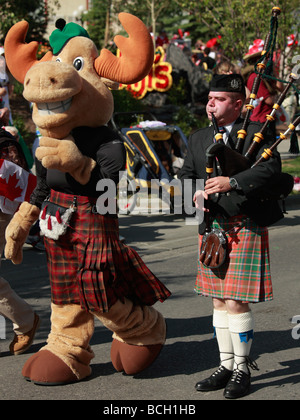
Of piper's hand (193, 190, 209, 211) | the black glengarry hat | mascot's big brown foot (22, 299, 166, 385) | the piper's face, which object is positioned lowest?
mascot's big brown foot (22, 299, 166, 385)

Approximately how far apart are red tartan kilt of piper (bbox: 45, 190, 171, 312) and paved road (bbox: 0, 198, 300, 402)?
1.74 feet

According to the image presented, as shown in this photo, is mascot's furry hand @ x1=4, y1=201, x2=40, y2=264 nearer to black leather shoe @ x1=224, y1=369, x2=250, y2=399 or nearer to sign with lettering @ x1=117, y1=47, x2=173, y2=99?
black leather shoe @ x1=224, y1=369, x2=250, y2=399

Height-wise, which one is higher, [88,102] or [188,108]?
[88,102]

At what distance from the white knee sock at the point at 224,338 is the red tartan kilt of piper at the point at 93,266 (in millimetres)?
441

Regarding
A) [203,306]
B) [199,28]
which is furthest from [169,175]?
[199,28]

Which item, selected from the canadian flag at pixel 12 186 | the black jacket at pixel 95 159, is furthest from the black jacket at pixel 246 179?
the canadian flag at pixel 12 186

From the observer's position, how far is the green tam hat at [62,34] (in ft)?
15.5

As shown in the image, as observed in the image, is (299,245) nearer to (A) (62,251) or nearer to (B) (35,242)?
(B) (35,242)

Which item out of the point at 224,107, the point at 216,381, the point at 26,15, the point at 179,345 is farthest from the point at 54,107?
the point at 26,15

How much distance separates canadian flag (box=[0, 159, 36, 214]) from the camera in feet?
18.0

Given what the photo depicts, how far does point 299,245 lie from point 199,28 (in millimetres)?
31179

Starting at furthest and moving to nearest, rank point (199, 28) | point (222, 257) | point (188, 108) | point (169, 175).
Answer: point (199, 28), point (188, 108), point (169, 175), point (222, 257)

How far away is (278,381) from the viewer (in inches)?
181

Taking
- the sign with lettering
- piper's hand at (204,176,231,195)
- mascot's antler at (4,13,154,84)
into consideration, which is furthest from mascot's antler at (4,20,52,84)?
the sign with lettering
